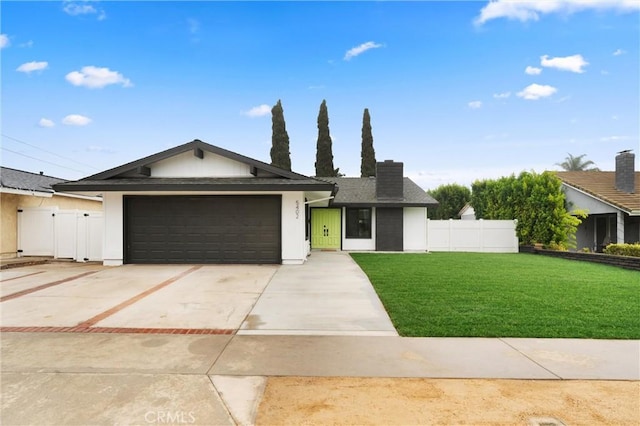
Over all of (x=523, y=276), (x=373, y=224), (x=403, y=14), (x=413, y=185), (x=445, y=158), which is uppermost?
(x=403, y=14)

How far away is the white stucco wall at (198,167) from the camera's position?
12680 mm

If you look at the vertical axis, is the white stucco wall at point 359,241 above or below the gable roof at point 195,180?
below

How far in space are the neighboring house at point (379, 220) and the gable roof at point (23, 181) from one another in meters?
12.1

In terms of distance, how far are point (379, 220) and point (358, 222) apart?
3.75 ft

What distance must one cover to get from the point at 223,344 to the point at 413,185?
17.6m

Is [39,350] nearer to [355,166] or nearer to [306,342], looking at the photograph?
[306,342]

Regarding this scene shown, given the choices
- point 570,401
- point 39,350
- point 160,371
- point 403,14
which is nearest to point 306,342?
point 160,371

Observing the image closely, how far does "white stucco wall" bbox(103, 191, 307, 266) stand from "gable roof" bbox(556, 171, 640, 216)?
1582cm

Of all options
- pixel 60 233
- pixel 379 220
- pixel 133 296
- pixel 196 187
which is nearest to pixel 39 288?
pixel 133 296

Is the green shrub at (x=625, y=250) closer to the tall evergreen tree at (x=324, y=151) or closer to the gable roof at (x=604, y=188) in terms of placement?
the gable roof at (x=604, y=188)

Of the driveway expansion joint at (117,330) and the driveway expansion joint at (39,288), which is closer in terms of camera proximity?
the driveway expansion joint at (117,330)

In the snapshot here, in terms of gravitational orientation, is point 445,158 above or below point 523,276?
above

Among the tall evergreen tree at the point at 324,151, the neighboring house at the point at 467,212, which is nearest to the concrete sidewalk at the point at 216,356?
the neighboring house at the point at 467,212

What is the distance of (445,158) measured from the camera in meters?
26.4
